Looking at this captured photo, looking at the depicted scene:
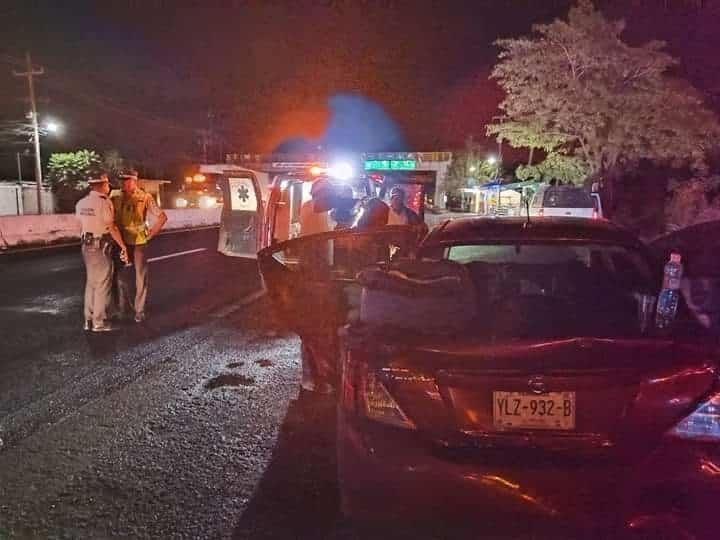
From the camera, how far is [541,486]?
2.59 metres

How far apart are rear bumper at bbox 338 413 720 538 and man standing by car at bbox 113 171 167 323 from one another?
5718 mm

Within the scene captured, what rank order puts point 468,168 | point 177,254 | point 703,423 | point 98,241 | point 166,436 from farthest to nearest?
1. point 468,168
2. point 177,254
3. point 98,241
4. point 166,436
5. point 703,423

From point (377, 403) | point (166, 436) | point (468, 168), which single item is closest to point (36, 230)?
point (166, 436)

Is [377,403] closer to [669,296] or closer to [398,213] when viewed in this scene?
[669,296]

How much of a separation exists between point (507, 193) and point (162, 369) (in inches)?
1015

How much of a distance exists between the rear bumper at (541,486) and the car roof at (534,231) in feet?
4.86

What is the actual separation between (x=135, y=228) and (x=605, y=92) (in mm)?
20600

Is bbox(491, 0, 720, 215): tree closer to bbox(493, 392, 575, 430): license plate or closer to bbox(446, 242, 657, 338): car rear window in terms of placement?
bbox(446, 242, 657, 338): car rear window

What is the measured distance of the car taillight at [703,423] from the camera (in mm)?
2574

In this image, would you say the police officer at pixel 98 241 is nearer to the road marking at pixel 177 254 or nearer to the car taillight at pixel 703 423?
the car taillight at pixel 703 423

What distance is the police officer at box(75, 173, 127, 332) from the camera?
23.8 ft

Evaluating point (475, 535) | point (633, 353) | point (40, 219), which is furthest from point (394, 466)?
point (40, 219)

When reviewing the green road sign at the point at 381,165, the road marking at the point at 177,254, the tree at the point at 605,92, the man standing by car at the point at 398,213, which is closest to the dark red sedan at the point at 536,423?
the man standing by car at the point at 398,213

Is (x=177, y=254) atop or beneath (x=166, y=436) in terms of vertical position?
beneath
